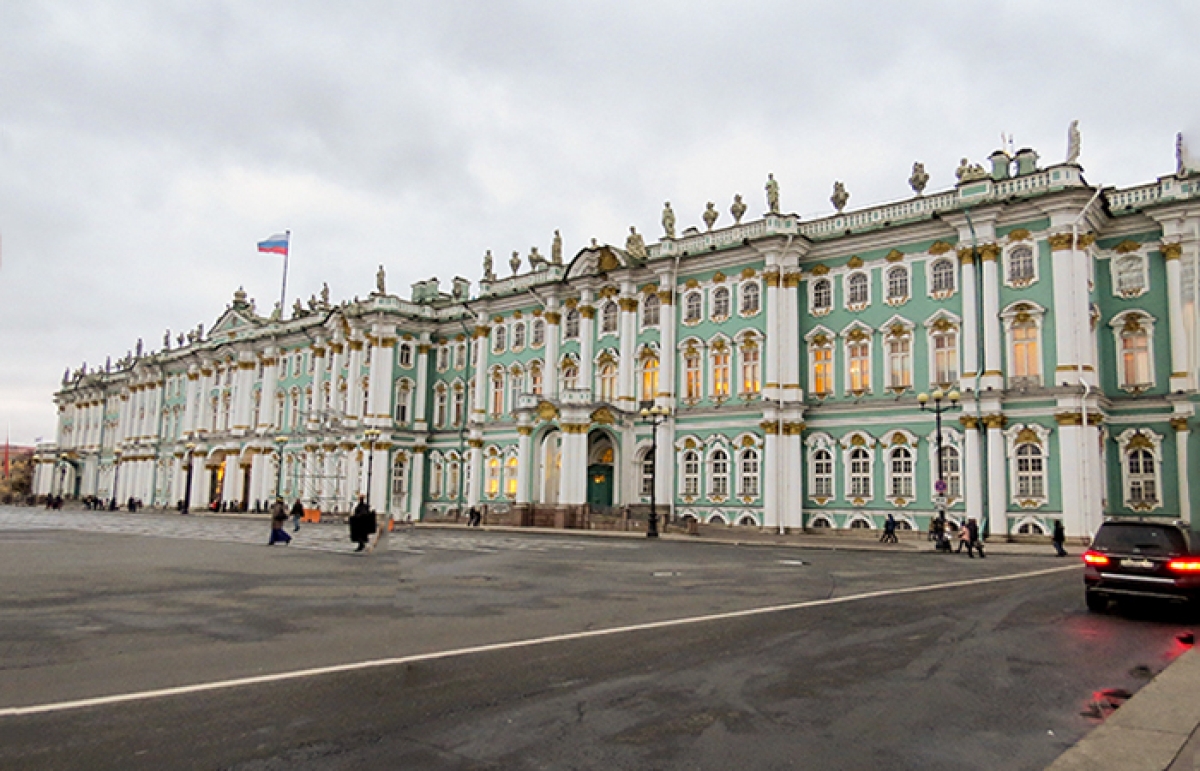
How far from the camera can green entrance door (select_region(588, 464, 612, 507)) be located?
52.0m

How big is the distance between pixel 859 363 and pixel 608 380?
1634cm

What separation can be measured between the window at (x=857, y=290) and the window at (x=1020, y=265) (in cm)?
698

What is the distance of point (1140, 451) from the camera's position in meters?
36.4

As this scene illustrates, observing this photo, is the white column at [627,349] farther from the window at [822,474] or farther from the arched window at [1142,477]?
the arched window at [1142,477]

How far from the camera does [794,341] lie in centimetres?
4469

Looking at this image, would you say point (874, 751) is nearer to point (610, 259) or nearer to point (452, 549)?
point (452, 549)

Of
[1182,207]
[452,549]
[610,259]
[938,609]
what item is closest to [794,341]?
[610,259]

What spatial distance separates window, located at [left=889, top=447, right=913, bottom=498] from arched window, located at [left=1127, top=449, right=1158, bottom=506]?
914 centimetres

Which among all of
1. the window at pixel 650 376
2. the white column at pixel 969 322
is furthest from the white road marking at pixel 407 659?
the window at pixel 650 376

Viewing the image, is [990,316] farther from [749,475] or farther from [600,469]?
[600,469]

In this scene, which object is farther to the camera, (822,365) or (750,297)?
(750,297)

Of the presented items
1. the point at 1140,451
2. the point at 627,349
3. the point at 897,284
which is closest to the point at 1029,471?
the point at 1140,451

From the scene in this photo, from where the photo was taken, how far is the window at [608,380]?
173 feet

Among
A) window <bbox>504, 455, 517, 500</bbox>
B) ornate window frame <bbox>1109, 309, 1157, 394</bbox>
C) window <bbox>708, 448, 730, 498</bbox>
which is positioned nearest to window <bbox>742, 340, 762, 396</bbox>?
window <bbox>708, 448, 730, 498</bbox>
